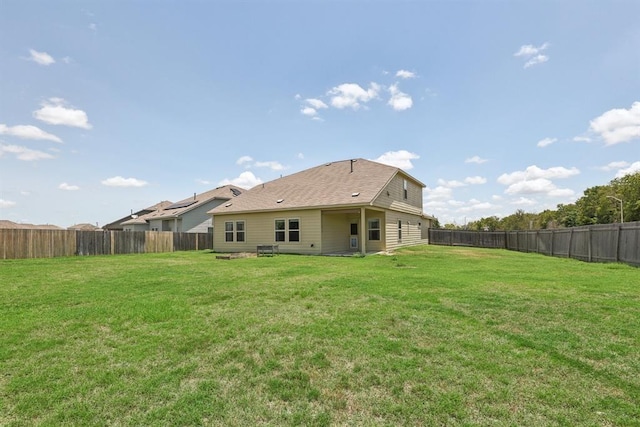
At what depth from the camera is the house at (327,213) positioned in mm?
16656

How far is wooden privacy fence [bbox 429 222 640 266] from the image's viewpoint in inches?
442

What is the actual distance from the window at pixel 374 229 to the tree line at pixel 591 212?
15.9 metres

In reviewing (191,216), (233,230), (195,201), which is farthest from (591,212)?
(191,216)

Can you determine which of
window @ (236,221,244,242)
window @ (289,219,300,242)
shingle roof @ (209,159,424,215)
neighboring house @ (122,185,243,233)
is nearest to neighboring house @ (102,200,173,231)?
neighboring house @ (122,185,243,233)

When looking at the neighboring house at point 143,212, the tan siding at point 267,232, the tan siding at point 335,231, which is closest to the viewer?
the tan siding at point 267,232

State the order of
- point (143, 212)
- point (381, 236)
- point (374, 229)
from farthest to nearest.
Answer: point (143, 212)
point (374, 229)
point (381, 236)

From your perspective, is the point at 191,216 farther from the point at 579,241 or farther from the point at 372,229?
the point at 579,241

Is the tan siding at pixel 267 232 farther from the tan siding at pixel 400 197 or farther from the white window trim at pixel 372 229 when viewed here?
the tan siding at pixel 400 197

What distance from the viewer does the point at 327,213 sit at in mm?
A: 17266

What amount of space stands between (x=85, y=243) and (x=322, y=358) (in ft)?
64.8

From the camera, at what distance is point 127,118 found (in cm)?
1484

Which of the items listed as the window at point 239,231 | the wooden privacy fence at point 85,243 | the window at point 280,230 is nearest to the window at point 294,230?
the window at point 280,230

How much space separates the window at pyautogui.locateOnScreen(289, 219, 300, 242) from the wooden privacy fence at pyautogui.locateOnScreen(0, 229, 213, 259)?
964cm

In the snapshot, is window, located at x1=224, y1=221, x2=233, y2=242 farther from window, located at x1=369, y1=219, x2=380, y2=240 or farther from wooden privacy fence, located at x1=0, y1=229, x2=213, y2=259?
window, located at x1=369, y1=219, x2=380, y2=240
